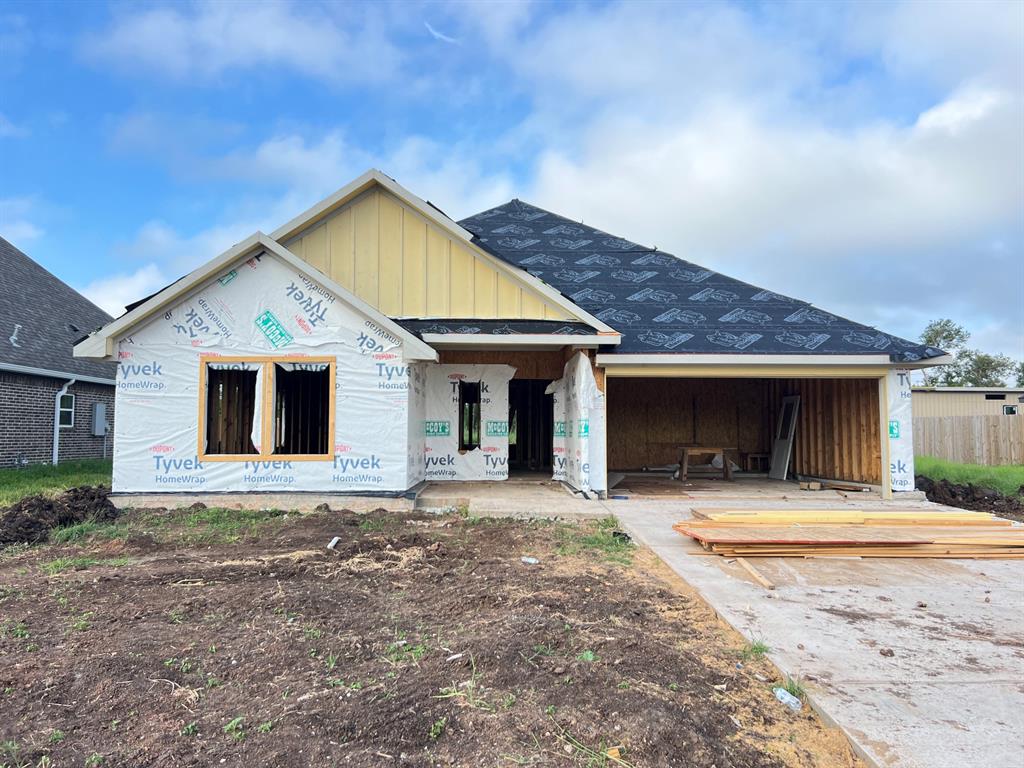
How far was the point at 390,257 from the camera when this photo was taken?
1064 centimetres

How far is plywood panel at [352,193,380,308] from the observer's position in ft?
34.7

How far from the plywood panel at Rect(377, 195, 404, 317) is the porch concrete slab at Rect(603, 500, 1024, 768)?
6.28m

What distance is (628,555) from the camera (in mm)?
6660

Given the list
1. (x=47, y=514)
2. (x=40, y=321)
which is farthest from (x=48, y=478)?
(x=40, y=321)

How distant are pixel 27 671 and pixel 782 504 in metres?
A: 9.99

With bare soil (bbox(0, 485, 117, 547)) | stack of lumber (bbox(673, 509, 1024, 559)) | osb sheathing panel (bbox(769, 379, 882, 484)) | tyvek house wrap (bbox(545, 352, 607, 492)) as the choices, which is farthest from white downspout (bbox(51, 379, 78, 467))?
osb sheathing panel (bbox(769, 379, 882, 484))

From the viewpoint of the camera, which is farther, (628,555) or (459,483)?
(459,483)

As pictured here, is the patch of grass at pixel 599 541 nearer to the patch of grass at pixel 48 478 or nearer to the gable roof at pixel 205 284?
the gable roof at pixel 205 284

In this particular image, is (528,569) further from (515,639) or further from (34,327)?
(34,327)

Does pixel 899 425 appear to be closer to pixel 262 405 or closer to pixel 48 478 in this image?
pixel 262 405

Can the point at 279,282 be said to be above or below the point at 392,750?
above

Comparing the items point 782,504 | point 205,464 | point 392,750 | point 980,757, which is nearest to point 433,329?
point 205,464

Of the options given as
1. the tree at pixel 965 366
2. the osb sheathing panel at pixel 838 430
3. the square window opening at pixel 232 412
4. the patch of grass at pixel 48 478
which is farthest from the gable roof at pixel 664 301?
the tree at pixel 965 366

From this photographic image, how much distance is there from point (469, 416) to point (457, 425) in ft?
1.55
